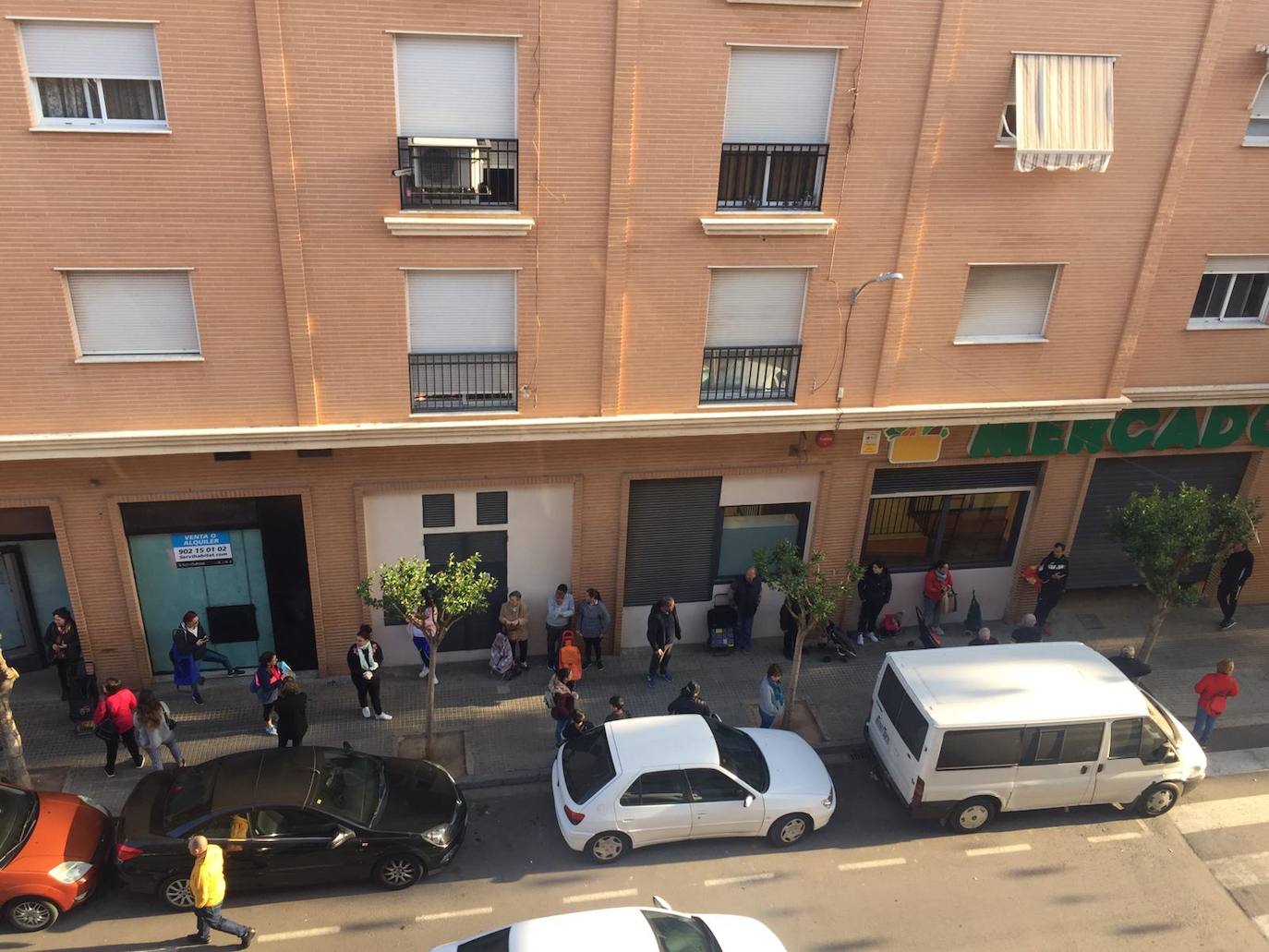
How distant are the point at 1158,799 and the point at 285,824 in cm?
1095

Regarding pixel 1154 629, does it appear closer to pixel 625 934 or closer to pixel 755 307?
pixel 755 307

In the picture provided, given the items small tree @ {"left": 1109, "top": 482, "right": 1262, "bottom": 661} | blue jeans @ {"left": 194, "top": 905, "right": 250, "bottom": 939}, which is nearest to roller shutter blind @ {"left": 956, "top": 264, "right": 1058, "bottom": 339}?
small tree @ {"left": 1109, "top": 482, "right": 1262, "bottom": 661}

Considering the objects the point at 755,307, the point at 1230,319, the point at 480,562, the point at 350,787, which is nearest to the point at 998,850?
the point at 755,307

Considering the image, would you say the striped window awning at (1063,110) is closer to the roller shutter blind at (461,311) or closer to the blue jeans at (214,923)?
the roller shutter blind at (461,311)

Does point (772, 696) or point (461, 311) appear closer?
point (461, 311)

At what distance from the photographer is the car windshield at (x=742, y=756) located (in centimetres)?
1110

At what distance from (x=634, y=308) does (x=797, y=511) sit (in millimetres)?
4801

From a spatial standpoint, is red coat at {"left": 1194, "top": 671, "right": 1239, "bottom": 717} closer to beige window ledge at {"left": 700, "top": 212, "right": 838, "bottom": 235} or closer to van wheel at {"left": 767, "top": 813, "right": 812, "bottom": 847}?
van wheel at {"left": 767, "top": 813, "right": 812, "bottom": 847}

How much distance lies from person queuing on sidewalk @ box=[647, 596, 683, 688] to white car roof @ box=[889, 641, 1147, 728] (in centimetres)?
350

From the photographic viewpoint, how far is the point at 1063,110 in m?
12.3

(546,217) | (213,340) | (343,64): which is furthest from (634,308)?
(213,340)

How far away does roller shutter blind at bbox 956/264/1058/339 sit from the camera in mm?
13680

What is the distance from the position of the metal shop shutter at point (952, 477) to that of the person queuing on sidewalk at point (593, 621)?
504cm

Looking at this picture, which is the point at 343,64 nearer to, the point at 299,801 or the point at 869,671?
the point at 299,801
